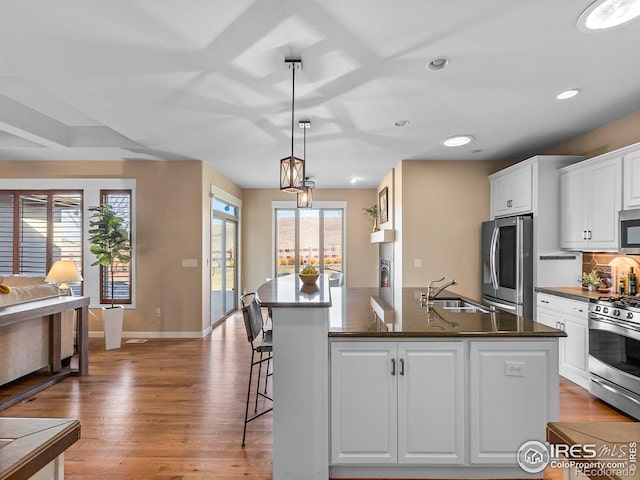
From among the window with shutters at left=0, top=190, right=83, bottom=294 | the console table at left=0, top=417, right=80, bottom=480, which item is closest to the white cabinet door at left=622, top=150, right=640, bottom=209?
the console table at left=0, top=417, right=80, bottom=480

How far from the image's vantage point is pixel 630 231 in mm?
3072

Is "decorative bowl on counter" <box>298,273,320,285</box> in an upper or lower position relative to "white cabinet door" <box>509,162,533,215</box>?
lower

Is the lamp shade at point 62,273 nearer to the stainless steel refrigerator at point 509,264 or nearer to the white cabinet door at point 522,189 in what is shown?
the stainless steel refrigerator at point 509,264

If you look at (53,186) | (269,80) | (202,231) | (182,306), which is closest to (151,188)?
(202,231)

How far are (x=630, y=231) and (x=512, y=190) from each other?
1561 millimetres

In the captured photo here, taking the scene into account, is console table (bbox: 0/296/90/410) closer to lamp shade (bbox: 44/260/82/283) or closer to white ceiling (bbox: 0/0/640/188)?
lamp shade (bbox: 44/260/82/283)

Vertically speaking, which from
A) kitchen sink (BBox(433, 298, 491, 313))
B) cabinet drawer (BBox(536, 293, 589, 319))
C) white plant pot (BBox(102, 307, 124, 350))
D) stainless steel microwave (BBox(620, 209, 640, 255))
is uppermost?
stainless steel microwave (BBox(620, 209, 640, 255))

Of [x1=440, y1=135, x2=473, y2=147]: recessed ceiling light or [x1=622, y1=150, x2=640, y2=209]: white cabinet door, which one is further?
[x1=440, y1=135, x2=473, y2=147]: recessed ceiling light

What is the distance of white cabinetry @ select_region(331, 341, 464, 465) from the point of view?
2008mm

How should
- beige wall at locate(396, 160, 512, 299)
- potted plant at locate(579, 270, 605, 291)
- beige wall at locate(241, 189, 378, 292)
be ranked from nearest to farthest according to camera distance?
potted plant at locate(579, 270, 605, 291)
beige wall at locate(396, 160, 512, 299)
beige wall at locate(241, 189, 378, 292)

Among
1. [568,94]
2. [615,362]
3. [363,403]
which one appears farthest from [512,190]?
[363,403]

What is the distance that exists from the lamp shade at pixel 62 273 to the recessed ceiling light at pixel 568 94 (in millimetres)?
5486

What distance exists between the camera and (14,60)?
2334 millimetres

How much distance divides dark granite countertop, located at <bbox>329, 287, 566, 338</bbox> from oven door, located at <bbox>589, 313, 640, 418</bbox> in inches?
45.5
